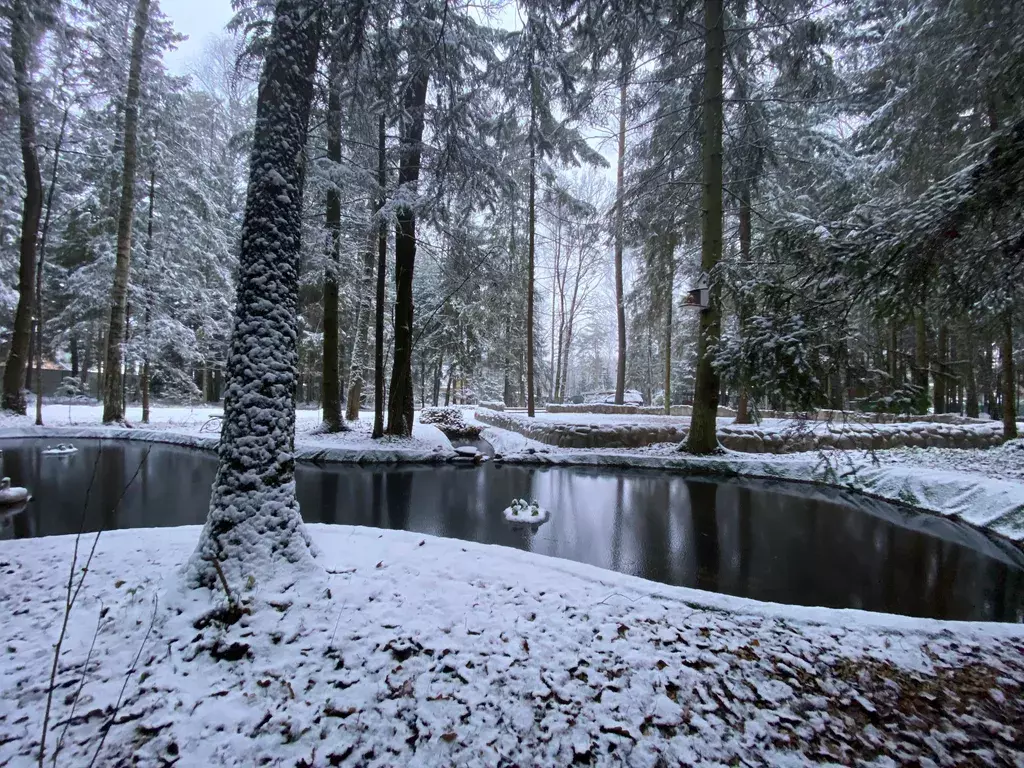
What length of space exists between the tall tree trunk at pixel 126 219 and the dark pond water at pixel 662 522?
14.1 ft

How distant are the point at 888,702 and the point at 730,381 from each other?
235 cm

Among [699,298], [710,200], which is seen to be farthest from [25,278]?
[710,200]

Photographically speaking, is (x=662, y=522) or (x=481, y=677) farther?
(x=662, y=522)

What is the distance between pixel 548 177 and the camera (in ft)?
43.4

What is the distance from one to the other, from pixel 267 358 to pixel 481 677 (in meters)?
2.50

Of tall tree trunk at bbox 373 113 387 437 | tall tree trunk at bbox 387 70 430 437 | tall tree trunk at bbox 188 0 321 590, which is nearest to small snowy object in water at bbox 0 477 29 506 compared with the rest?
tall tree trunk at bbox 188 0 321 590

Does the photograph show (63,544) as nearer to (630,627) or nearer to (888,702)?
(630,627)

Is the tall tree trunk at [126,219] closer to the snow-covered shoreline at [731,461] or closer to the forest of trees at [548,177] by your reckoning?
the forest of trees at [548,177]

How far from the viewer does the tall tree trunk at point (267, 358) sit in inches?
120

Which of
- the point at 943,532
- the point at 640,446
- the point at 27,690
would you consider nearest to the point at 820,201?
A: the point at 640,446

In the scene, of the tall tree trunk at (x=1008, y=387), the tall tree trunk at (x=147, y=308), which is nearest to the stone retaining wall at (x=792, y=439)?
the tall tree trunk at (x=1008, y=387)

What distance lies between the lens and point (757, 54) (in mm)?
9375

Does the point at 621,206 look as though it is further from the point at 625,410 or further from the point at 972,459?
the point at 625,410

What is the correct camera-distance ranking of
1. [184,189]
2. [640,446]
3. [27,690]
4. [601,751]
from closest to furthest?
[601,751]
[27,690]
[640,446]
[184,189]
